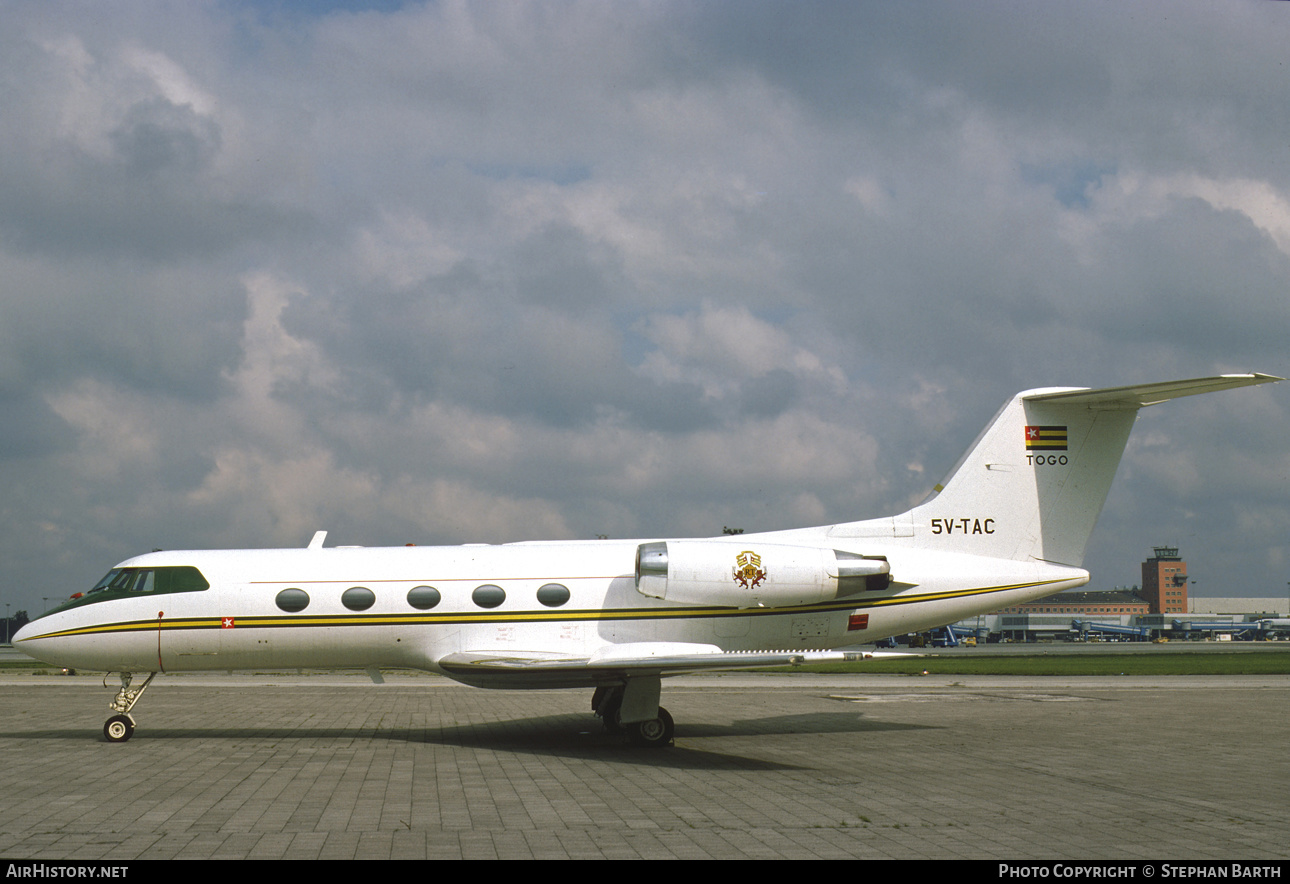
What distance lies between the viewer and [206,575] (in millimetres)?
15836

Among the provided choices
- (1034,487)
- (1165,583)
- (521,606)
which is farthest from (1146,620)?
(521,606)

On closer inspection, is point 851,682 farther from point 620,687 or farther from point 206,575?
point 206,575

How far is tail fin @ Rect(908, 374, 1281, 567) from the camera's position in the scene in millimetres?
16797

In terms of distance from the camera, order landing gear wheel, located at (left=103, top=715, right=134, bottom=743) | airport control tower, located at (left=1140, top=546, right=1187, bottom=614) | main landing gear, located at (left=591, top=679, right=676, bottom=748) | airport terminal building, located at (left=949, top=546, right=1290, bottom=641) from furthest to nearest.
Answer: airport control tower, located at (left=1140, top=546, right=1187, bottom=614), airport terminal building, located at (left=949, top=546, right=1290, bottom=641), landing gear wheel, located at (left=103, top=715, right=134, bottom=743), main landing gear, located at (left=591, top=679, right=676, bottom=748)

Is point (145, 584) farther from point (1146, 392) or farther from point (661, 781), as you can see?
point (1146, 392)

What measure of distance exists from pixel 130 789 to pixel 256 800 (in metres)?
1.81

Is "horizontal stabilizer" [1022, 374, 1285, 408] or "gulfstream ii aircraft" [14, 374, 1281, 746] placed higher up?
"horizontal stabilizer" [1022, 374, 1285, 408]

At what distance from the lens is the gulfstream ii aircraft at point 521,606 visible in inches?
598

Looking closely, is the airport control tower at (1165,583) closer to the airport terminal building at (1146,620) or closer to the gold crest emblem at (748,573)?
the airport terminal building at (1146,620)

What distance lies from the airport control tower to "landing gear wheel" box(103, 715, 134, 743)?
Result: 617 feet

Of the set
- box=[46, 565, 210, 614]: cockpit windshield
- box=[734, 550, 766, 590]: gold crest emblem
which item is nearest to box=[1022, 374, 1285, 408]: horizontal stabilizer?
box=[734, 550, 766, 590]: gold crest emblem

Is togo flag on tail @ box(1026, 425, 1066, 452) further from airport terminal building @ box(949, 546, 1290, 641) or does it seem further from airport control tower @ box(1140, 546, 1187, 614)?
airport control tower @ box(1140, 546, 1187, 614)

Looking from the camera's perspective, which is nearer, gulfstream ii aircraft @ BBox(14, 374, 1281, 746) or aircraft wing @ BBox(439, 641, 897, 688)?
aircraft wing @ BBox(439, 641, 897, 688)
